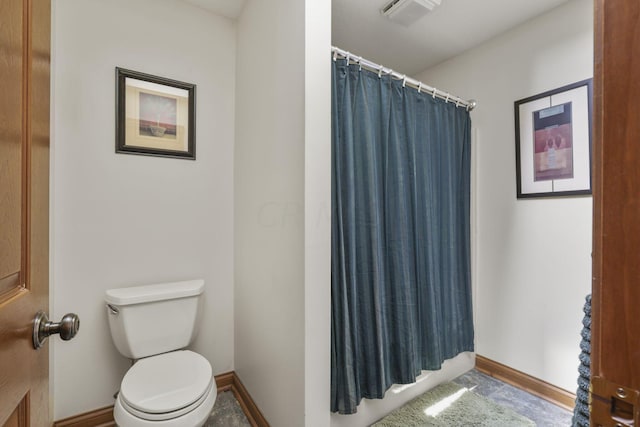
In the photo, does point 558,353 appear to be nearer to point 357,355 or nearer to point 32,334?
point 357,355

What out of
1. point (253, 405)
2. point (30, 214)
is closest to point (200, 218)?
point (253, 405)

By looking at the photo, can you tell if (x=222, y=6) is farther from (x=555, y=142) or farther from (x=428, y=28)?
(x=555, y=142)

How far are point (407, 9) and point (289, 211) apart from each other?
1434mm

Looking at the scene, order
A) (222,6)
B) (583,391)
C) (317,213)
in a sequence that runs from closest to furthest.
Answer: (583,391) < (317,213) < (222,6)

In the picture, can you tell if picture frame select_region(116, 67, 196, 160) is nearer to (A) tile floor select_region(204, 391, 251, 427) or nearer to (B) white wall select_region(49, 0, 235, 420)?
(B) white wall select_region(49, 0, 235, 420)

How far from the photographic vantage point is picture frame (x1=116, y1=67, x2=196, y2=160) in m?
1.61

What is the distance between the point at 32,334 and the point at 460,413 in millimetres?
1945

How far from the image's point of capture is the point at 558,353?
5.68ft

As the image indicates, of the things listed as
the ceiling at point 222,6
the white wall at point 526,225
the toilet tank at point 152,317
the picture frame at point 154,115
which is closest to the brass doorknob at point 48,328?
the toilet tank at point 152,317

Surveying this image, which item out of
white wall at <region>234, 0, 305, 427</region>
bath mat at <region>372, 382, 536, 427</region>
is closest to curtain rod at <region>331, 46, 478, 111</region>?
white wall at <region>234, 0, 305, 427</region>

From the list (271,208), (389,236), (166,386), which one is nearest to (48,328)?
(166,386)

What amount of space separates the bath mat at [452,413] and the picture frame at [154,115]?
6.46 ft

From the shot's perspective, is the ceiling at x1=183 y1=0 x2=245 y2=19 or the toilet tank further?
the ceiling at x1=183 y1=0 x2=245 y2=19

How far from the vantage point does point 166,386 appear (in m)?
1.25
